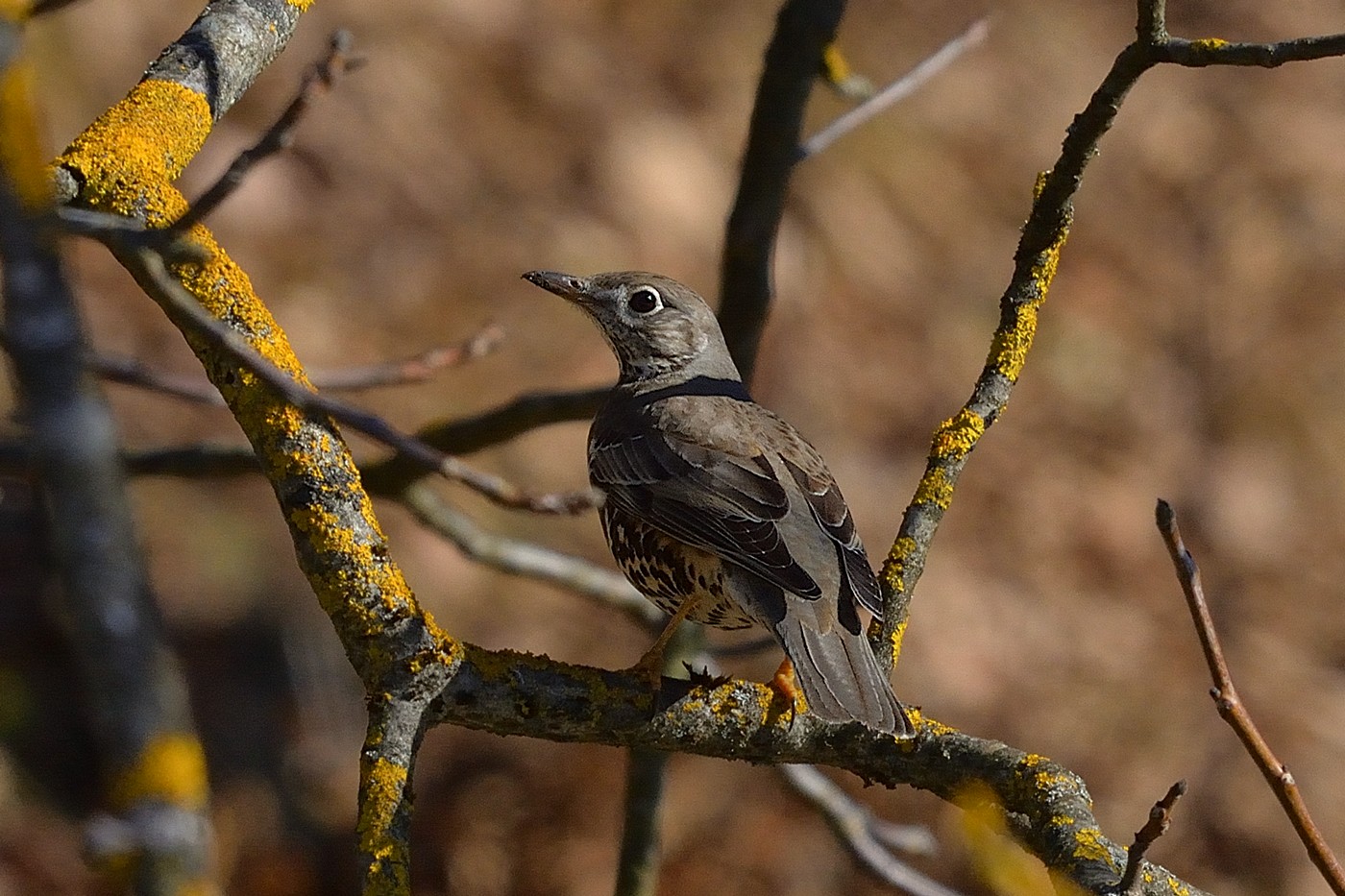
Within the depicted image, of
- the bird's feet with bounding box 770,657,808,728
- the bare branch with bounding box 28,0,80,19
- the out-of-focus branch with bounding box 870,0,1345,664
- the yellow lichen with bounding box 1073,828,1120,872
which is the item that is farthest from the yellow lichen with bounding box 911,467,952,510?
the bare branch with bounding box 28,0,80,19

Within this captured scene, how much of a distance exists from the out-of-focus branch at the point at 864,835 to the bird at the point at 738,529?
3.56ft

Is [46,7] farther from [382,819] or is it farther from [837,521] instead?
[837,521]

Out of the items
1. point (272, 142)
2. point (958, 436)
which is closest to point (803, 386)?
point (958, 436)

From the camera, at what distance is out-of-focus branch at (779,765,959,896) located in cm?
479

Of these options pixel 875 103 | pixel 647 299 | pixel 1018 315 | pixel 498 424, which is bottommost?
pixel 498 424

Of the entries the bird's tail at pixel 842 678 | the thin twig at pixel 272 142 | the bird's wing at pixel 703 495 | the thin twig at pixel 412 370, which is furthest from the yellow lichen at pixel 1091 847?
the thin twig at pixel 272 142

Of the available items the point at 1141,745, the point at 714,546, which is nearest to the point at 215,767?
the point at 714,546

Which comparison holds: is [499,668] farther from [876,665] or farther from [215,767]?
[215,767]

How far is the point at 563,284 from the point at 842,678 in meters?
2.24

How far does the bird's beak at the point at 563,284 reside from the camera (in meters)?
5.04

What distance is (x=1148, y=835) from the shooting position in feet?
8.11

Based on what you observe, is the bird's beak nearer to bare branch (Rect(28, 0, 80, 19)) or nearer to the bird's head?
the bird's head

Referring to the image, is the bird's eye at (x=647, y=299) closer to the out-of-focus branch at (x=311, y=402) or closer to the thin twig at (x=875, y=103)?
the thin twig at (x=875, y=103)

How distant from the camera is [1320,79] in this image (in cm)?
1153
